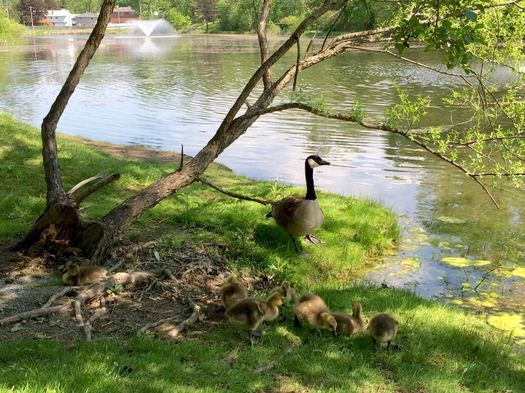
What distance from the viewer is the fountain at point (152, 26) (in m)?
147

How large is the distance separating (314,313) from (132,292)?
251 cm

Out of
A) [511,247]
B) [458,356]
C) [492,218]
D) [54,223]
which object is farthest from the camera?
[492,218]

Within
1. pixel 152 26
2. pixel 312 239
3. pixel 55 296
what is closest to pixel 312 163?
pixel 312 239

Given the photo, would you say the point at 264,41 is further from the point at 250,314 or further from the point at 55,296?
the point at 55,296

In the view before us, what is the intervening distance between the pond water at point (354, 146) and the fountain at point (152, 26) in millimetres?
102960

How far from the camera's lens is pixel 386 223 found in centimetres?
1213

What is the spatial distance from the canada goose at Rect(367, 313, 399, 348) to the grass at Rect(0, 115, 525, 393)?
0.69 ft

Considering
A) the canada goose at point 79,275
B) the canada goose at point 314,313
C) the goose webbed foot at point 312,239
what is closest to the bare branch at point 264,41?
the goose webbed foot at point 312,239

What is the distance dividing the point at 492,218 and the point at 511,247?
1.90 m

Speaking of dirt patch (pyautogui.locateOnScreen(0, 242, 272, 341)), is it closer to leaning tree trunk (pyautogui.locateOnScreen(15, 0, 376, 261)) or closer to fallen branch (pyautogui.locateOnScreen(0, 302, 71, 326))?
fallen branch (pyautogui.locateOnScreen(0, 302, 71, 326))

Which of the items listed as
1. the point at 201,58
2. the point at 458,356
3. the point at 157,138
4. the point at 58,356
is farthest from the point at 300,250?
the point at 201,58

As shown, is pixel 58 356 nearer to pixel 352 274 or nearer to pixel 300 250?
pixel 300 250

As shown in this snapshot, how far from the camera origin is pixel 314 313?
6.76 metres

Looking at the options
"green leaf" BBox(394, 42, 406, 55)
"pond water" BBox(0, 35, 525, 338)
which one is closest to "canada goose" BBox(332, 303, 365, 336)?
"pond water" BBox(0, 35, 525, 338)
